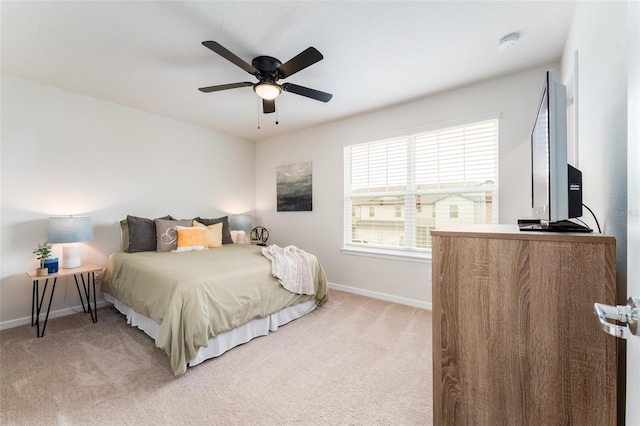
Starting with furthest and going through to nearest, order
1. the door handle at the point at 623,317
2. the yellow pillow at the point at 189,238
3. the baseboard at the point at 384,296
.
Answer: the yellow pillow at the point at 189,238
the baseboard at the point at 384,296
the door handle at the point at 623,317

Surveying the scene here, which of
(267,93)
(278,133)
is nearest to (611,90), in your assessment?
(267,93)

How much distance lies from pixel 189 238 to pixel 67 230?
1.17 meters

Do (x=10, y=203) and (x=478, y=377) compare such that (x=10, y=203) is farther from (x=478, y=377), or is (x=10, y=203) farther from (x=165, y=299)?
(x=478, y=377)

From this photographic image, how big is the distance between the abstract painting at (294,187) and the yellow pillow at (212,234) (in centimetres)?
123

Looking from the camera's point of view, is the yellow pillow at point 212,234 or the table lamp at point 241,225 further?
the table lamp at point 241,225

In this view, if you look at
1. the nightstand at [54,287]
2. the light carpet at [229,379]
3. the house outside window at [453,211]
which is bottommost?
the light carpet at [229,379]

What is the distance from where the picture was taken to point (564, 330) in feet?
2.55

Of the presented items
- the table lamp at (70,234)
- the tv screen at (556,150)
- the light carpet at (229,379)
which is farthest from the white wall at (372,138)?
the table lamp at (70,234)

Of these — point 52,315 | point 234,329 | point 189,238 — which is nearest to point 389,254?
point 234,329

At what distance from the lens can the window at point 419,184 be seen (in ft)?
9.61

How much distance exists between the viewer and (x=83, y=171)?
10.6 feet

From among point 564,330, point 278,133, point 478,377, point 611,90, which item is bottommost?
point 478,377

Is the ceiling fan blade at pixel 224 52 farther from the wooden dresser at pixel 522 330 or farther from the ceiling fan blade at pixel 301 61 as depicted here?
the wooden dresser at pixel 522 330

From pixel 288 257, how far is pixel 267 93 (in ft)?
5.48
